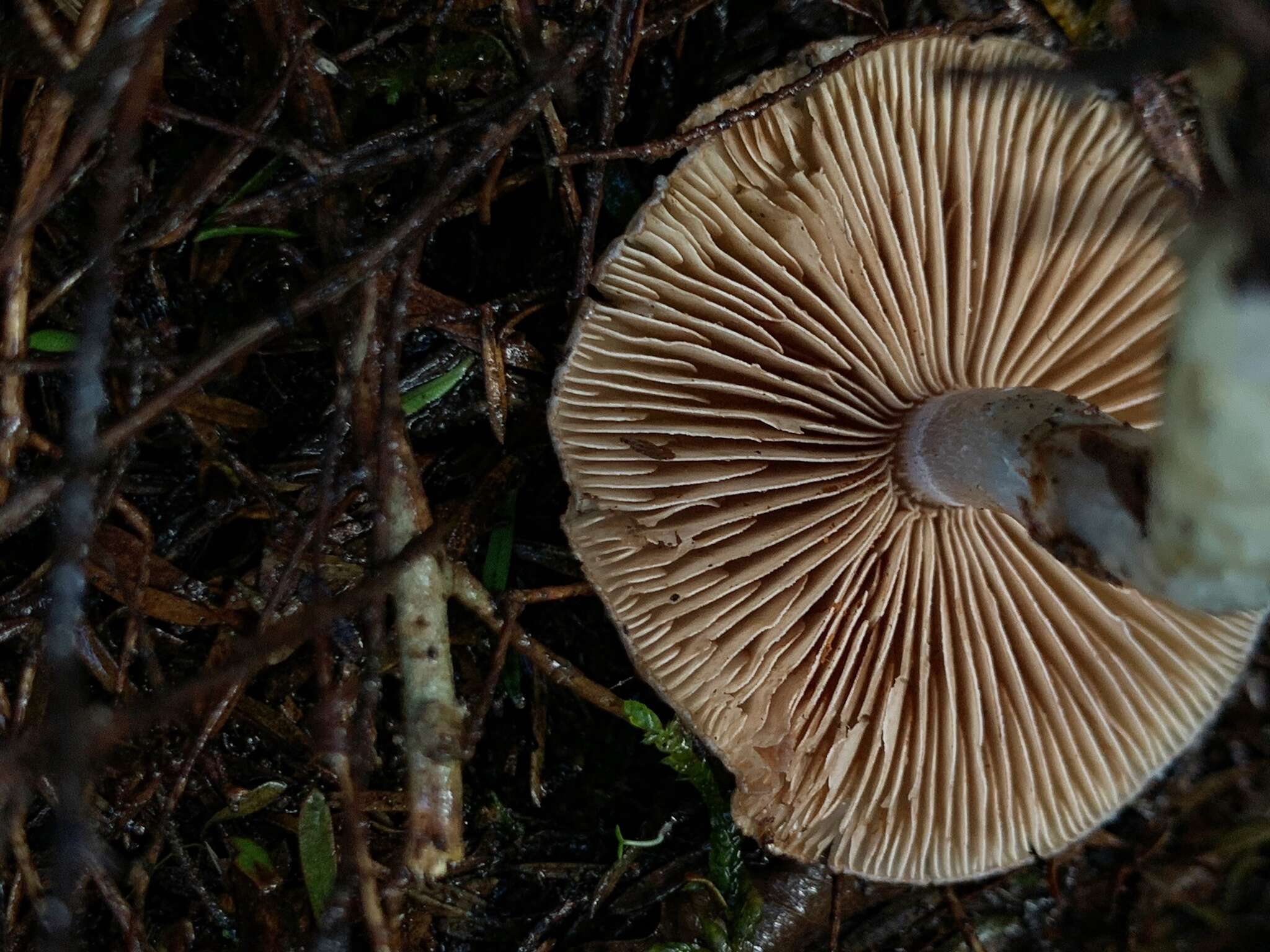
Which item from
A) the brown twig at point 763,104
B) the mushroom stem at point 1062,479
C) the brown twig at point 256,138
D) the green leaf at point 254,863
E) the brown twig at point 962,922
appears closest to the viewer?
the mushroom stem at point 1062,479

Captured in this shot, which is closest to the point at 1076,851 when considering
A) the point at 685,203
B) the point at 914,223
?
the point at 914,223

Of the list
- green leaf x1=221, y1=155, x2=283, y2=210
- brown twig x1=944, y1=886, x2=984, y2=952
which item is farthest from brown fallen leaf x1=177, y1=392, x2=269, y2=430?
brown twig x1=944, y1=886, x2=984, y2=952

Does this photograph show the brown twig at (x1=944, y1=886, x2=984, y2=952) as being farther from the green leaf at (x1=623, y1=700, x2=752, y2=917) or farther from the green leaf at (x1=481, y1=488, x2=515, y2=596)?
the green leaf at (x1=481, y1=488, x2=515, y2=596)

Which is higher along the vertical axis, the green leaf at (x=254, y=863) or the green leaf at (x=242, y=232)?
the green leaf at (x=242, y=232)

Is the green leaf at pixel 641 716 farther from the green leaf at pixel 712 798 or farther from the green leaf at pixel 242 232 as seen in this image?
the green leaf at pixel 242 232

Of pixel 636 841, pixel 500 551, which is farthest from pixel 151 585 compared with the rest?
pixel 636 841

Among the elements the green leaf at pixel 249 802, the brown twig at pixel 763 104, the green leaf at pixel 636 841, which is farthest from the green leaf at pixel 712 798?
the brown twig at pixel 763 104
